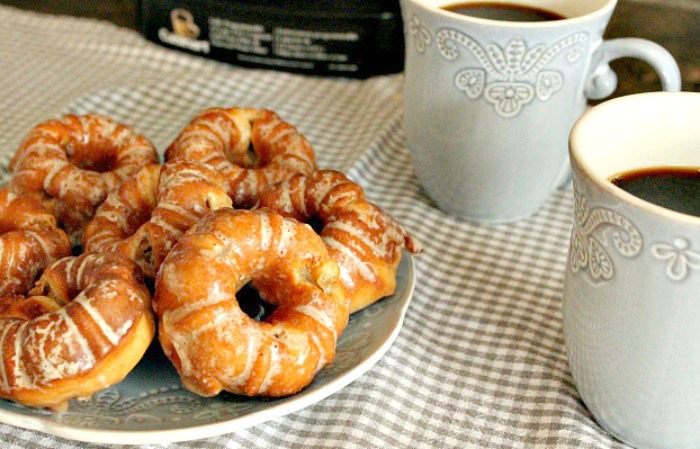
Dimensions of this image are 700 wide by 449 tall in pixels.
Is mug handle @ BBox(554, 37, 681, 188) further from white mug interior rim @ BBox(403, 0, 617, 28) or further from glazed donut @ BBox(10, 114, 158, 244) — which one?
glazed donut @ BBox(10, 114, 158, 244)

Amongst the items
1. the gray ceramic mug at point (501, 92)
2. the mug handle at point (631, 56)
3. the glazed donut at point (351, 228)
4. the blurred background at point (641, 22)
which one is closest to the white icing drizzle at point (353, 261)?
the glazed donut at point (351, 228)

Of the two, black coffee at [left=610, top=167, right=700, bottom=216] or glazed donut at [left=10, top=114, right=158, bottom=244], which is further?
glazed donut at [left=10, top=114, right=158, bottom=244]

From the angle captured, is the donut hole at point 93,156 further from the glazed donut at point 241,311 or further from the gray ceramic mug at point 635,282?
the gray ceramic mug at point 635,282

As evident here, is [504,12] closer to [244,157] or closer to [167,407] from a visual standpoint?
[244,157]

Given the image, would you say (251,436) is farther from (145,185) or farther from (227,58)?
(227,58)

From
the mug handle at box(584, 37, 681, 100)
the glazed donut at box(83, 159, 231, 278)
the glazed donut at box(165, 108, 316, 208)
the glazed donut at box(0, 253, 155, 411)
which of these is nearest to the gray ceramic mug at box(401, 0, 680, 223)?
the mug handle at box(584, 37, 681, 100)

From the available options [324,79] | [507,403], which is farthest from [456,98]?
[324,79]
